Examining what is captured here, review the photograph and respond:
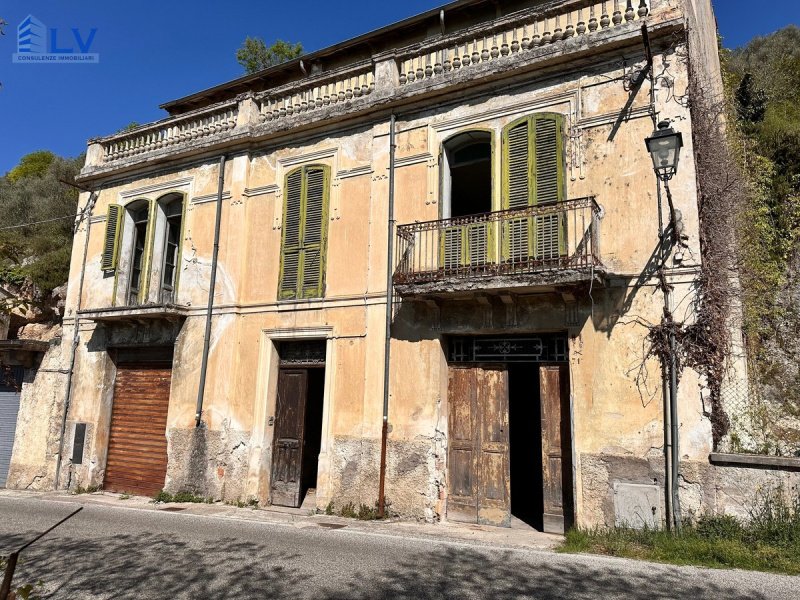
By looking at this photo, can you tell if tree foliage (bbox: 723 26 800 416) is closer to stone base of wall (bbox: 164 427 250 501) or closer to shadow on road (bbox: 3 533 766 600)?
shadow on road (bbox: 3 533 766 600)

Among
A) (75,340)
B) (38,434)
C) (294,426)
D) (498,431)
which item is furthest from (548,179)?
(38,434)

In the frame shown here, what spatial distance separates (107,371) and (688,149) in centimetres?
1246

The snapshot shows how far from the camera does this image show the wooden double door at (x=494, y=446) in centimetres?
848

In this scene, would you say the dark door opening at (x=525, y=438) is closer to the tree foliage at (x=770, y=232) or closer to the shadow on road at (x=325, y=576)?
the tree foliage at (x=770, y=232)

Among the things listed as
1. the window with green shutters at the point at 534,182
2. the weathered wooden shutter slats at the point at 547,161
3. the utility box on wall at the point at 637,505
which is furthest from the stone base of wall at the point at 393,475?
the weathered wooden shutter slats at the point at 547,161

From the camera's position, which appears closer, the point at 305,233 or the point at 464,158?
the point at 464,158

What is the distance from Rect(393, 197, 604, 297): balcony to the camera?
822cm

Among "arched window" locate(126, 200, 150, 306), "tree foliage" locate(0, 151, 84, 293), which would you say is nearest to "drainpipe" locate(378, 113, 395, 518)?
"arched window" locate(126, 200, 150, 306)

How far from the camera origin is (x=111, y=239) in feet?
44.7

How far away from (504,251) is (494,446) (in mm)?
3114

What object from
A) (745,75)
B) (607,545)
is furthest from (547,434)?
(745,75)

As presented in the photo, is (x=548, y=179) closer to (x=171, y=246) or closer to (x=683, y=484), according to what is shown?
(x=683, y=484)

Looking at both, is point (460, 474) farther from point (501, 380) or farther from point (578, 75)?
point (578, 75)

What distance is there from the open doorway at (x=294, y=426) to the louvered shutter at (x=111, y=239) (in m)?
5.22
